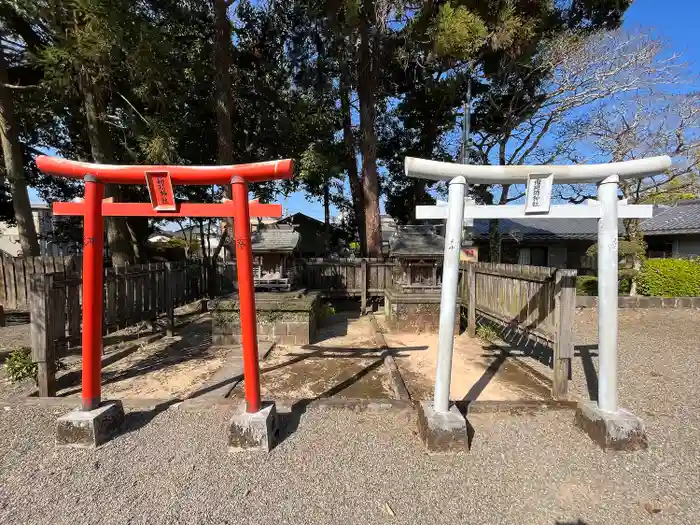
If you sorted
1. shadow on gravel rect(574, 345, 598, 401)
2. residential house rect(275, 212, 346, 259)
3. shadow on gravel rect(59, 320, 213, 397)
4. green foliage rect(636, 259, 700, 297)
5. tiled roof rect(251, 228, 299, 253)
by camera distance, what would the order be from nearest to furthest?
shadow on gravel rect(574, 345, 598, 401) → shadow on gravel rect(59, 320, 213, 397) → tiled roof rect(251, 228, 299, 253) → green foliage rect(636, 259, 700, 297) → residential house rect(275, 212, 346, 259)

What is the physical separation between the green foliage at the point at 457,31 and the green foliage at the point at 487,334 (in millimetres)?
6884

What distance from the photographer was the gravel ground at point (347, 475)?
221 centimetres

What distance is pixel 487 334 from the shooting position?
660 centimetres

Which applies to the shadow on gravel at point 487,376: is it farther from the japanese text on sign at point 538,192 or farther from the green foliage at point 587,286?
the green foliage at point 587,286

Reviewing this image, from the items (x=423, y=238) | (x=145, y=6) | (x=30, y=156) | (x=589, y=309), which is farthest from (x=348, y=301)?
(x=30, y=156)

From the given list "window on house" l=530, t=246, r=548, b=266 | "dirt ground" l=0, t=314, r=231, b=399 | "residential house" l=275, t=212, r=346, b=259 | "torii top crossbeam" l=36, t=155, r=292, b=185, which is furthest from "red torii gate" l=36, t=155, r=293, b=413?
"residential house" l=275, t=212, r=346, b=259

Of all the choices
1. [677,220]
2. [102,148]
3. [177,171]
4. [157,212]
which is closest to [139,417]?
[157,212]

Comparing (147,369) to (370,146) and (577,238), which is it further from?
(577,238)

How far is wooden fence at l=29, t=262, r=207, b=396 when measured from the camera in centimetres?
370

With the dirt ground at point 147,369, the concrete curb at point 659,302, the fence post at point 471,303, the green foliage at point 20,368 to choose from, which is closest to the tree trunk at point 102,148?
the dirt ground at point 147,369

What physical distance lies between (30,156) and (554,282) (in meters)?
15.9

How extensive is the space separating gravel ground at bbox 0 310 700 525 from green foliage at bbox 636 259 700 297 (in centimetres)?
843

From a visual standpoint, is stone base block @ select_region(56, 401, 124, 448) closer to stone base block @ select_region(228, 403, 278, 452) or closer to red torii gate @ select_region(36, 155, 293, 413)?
red torii gate @ select_region(36, 155, 293, 413)

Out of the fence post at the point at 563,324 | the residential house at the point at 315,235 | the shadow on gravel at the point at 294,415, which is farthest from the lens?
the residential house at the point at 315,235
